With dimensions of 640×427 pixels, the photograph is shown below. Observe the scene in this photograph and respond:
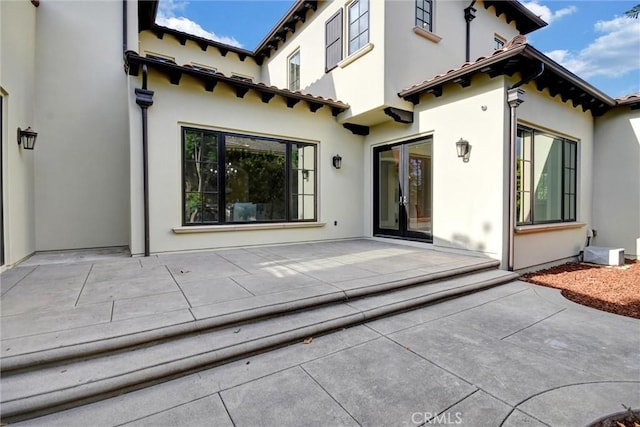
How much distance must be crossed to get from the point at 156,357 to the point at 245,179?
438 centimetres

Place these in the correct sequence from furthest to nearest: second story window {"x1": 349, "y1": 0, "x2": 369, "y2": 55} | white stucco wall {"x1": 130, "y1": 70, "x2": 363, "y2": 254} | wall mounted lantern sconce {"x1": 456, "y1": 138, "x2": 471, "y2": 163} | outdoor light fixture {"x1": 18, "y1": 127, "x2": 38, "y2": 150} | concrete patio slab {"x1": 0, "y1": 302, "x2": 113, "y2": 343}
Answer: second story window {"x1": 349, "y1": 0, "x2": 369, "y2": 55}, wall mounted lantern sconce {"x1": 456, "y1": 138, "x2": 471, "y2": 163}, white stucco wall {"x1": 130, "y1": 70, "x2": 363, "y2": 254}, outdoor light fixture {"x1": 18, "y1": 127, "x2": 38, "y2": 150}, concrete patio slab {"x1": 0, "y1": 302, "x2": 113, "y2": 343}

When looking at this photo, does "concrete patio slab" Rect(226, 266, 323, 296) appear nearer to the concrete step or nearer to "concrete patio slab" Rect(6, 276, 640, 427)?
the concrete step

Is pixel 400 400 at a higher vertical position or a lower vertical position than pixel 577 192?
lower

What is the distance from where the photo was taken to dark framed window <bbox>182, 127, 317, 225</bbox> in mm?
5566

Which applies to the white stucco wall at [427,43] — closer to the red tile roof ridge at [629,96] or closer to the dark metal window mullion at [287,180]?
the dark metal window mullion at [287,180]

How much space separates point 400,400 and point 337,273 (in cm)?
226

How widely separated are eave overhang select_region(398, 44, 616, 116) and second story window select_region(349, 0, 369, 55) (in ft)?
5.35

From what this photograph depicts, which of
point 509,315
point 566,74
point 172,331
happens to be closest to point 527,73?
point 566,74

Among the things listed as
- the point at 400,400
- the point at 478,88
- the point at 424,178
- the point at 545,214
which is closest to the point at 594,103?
the point at 545,214

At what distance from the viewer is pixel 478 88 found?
5.12 m

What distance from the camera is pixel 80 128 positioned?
5973mm

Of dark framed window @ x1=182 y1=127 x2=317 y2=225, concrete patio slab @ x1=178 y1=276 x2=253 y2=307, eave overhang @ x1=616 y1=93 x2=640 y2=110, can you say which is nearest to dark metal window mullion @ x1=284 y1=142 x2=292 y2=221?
dark framed window @ x1=182 y1=127 x2=317 y2=225

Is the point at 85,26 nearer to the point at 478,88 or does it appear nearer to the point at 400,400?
the point at 478,88

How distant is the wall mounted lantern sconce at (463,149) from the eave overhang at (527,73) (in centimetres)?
100
